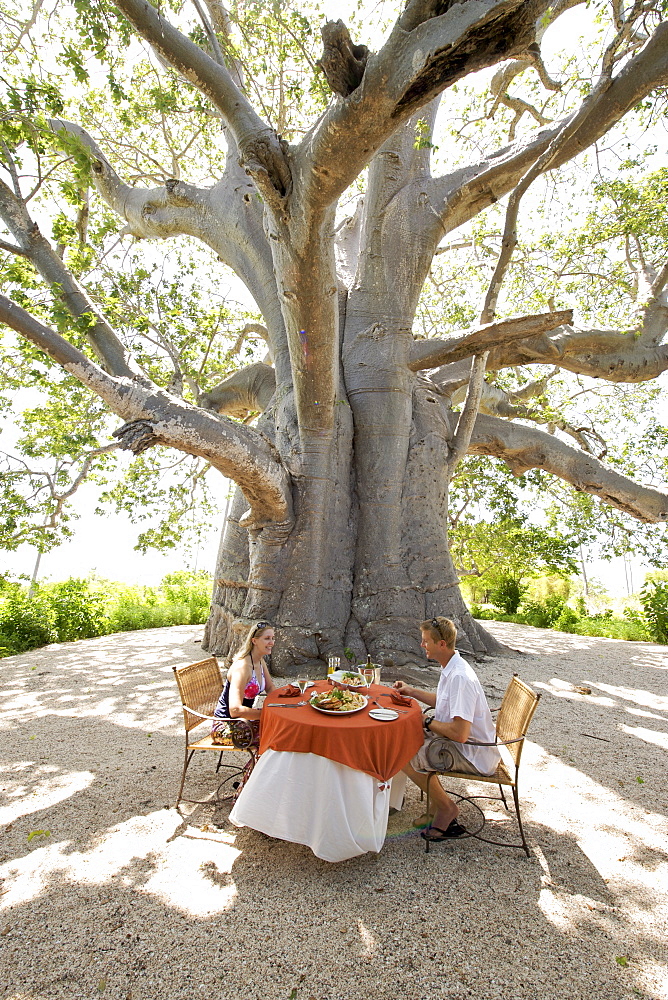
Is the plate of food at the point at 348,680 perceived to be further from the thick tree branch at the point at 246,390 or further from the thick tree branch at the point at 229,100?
the thick tree branch at the point at 246,390

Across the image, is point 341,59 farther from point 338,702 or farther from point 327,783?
point 327,783

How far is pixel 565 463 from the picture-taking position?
7.86 metres

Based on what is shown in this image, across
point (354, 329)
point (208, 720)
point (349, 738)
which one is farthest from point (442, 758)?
point (354, 329)

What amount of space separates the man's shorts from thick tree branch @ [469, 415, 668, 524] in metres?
5.92

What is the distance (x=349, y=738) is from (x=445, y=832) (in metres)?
0.89

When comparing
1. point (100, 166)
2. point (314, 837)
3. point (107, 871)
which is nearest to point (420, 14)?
point (314, 837)

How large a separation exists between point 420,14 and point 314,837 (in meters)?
3.95

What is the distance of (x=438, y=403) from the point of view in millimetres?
7465

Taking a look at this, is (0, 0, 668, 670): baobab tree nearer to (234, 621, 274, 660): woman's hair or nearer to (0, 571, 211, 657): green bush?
(234, 621, 274, 660): woman's hair

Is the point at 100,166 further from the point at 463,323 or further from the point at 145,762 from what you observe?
the point at 145,762

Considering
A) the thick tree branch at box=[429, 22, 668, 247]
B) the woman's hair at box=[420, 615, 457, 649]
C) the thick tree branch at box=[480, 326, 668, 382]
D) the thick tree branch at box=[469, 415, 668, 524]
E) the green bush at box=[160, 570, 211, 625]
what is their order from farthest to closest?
the green bush at box=[160, 570, 211, 625]
the thick tree branch at box=[469, 415, 668, 524]
the thick tree branch at box=[480, 326, 668, 382]
the thick tree branch at box=[429, 22, 668, 247]
the woman's hair at box=[420, 615, 457, 649]

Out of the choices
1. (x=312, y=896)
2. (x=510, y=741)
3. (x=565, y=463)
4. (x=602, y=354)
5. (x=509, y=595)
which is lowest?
(x=312, y=896)

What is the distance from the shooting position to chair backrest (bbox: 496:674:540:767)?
275 centimetres

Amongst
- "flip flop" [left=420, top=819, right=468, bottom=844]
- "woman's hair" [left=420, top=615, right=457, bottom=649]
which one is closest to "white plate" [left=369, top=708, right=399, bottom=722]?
"woman's hair" [left=420, top=615, right=457, bottom=649]
